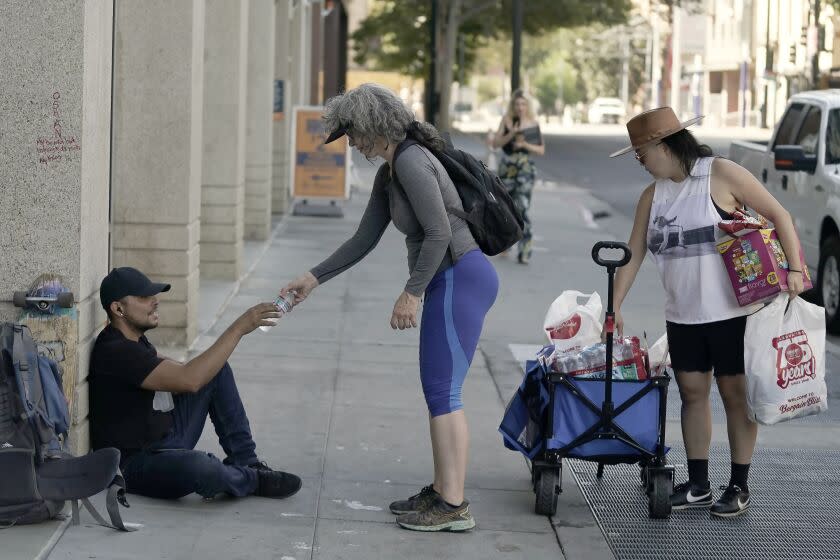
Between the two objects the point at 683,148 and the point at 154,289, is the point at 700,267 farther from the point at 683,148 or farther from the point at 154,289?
the point at 154,289

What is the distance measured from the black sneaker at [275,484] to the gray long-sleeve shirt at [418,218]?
0.84 m

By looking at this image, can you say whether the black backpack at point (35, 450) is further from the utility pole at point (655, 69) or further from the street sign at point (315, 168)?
the utility pole at point (655, 69)

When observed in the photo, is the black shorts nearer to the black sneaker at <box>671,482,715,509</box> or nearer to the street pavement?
the black sneaker at <box>671,482,715,509</box>

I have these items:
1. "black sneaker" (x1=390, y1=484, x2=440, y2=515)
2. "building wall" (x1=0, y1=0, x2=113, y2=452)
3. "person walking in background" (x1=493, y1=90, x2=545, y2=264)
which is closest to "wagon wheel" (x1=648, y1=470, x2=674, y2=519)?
"black sneaker" (x1=390, y1=484, x2=440, y2=515)

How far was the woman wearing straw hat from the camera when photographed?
579 cm

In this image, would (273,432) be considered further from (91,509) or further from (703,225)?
(703,225)

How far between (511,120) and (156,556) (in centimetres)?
991

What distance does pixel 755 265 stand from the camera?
18.6 feet

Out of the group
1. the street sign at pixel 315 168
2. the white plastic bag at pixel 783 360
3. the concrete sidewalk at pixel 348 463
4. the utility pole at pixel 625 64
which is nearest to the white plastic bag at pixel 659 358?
the white plastic bag at pixel 783 360

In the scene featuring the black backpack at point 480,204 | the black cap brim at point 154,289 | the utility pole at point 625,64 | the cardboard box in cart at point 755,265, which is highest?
the utility pole at point 625,64

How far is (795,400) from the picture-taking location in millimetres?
5770

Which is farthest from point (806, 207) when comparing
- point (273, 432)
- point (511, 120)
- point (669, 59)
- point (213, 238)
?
point (669, 59)

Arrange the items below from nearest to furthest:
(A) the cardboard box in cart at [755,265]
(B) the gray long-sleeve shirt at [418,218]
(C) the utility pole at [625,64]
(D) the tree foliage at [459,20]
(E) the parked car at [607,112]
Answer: (B) the gray long-sleeve shirt at [418,218], (A) the cardboard box in cart at [755,265], (D) the tree foliage at [459,20], (E) the parked car at [607,112], (C) the utility pole at [625,64]

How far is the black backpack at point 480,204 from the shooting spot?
18.0 ft
